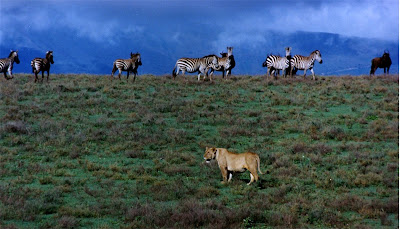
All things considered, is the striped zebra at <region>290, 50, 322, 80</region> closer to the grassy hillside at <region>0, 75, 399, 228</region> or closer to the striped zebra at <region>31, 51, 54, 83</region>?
the grassy hillside at <region>0, 75, 399, 228</region>

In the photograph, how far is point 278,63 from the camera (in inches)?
1590

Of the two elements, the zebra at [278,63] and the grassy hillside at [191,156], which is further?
the zebra at [278,63]

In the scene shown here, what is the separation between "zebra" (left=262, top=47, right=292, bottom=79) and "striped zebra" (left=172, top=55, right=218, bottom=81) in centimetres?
474

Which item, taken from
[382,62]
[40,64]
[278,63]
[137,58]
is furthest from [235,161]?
[382,62]

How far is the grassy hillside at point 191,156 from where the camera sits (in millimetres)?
10719

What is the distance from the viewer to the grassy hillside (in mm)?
10719

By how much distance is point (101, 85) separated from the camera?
110 feet

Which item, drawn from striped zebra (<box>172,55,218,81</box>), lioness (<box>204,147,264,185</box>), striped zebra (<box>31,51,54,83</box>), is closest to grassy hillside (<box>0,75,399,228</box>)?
lioness (<box>204,147,264,185</box>)

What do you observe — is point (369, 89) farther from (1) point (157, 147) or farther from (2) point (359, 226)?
(2) point (359, 226)

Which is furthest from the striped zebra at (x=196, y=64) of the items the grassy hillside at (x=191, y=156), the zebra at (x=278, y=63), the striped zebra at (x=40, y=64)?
the striped zebra at (x=40, y=64)

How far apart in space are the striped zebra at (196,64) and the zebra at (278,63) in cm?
474

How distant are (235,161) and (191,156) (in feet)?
11.6

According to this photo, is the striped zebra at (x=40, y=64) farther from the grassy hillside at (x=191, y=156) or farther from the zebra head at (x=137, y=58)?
the zebra head at (x=137, y=58)

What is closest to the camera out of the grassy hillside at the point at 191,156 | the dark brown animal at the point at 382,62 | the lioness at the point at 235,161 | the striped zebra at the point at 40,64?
the grassy hillside at the point at 191,156
